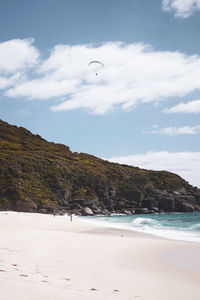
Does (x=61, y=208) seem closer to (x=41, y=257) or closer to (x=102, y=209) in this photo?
(x=102, y=209)

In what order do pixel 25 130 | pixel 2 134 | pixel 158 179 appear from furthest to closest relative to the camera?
1. pixel 25 130
2. pixel 2 134
3. pixel 158 179

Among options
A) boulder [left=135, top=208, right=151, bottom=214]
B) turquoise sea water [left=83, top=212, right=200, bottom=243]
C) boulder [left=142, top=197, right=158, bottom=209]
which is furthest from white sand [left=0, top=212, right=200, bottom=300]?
boulder [left=142, top=197, right=158, bottom=209]

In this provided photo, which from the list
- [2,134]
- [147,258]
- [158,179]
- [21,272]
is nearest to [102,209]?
[158,179]

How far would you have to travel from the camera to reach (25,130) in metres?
152

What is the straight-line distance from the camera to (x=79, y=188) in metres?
91.9

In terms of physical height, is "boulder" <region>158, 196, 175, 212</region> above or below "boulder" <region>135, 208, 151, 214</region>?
above

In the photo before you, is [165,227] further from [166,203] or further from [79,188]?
[166,203]

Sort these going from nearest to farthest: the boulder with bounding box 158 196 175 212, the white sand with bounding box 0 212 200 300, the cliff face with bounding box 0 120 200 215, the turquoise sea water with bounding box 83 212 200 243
Result: the white sand with bounding box 0 212 200 300 → the turquoise sea water with bounding box 83 212 200 243 → the cliff face with bounding box 0 120 200 215 → the boulder with bounding box 158 196 175 212

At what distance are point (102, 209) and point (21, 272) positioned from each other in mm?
80776

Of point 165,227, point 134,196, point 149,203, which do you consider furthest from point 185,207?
point 165,227

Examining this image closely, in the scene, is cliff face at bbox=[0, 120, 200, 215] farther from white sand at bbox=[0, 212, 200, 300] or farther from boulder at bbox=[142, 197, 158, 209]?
white sand at bbox=[0, 212, 200, 300]

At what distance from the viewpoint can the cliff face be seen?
7312 centimetres

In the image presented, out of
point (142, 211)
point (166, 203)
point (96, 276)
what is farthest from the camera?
point (166, 203)

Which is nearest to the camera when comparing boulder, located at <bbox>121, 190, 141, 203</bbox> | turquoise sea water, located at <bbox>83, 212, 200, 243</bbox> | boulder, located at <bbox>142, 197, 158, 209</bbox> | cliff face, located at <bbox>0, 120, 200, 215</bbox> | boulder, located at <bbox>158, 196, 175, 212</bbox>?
turquoise sea water, located at <bbox>83, 212, 200, 243</bbox>
